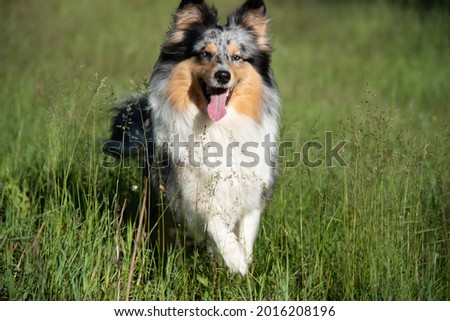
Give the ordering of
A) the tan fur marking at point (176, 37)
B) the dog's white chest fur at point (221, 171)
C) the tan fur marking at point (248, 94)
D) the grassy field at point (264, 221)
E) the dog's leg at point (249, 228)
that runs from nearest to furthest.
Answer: the grassy field at point (264, 221) → the dog's white chest fur at point (221, 171) → the dog's leg at point (249, 228) → the tan fur marking at point (248, 94) → the tan fur marking at point (176, 37)

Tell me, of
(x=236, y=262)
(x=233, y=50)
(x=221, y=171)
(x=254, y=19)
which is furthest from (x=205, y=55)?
(x=236, y=262)

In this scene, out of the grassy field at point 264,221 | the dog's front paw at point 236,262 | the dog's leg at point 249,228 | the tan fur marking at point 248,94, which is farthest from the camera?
the tan fur marking at point 248,94

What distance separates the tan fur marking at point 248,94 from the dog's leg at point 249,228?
0.68m

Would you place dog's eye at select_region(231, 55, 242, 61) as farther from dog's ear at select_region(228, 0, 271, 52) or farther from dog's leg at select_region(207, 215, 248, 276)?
dog's leg at select_region(207, 215, 248, 276)

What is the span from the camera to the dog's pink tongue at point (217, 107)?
175 inches

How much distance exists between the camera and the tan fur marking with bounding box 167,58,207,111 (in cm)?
450

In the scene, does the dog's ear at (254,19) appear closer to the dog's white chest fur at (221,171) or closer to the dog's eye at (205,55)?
the dog's eye at (205,55)

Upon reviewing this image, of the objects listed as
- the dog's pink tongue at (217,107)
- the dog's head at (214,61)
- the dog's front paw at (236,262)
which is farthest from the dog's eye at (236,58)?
the dog's front paw at (236,262)

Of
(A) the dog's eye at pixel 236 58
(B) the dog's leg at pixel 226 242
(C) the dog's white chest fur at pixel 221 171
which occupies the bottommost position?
(B) the dog's leg at pixel 226 242

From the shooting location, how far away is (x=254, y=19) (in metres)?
4.77

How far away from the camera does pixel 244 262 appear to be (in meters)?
4.17

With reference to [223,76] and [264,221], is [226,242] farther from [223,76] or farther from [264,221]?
[223,76]

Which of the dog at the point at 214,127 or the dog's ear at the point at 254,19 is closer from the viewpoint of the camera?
the dog at the point at 214,127
